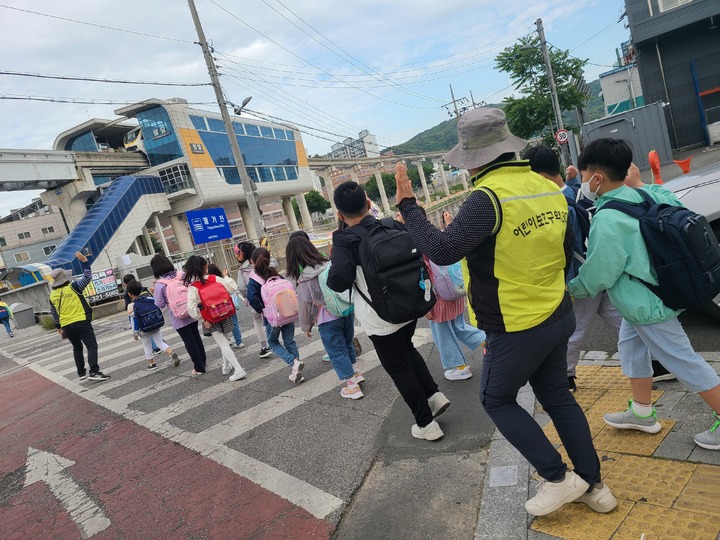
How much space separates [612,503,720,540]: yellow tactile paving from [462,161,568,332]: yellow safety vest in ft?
3.40

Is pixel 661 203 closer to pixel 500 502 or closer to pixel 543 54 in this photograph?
pixel 500 502

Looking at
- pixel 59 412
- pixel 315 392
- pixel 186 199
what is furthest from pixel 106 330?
pixel 186 199

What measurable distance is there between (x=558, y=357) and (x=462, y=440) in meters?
1.38

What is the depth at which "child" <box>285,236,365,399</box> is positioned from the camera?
15.3 feet

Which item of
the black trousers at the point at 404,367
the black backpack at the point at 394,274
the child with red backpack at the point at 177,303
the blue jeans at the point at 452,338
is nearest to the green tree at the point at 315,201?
the child with red backpack at the point at 177,303

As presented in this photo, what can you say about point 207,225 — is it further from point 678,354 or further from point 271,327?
point 678,354

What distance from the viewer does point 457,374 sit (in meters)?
4.59

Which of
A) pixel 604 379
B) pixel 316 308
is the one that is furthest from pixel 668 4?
pixel 316 308

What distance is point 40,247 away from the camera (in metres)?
60.8

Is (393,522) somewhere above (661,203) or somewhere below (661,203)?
below

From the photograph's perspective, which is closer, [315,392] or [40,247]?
[315,392]

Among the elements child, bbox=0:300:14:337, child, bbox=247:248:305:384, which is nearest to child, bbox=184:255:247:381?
child, bbox=247:248:305:384

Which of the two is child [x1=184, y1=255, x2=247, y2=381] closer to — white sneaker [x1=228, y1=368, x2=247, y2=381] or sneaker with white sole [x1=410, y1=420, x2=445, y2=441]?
white sneaker [x1=228, y1=368, x2=247, y2=381]

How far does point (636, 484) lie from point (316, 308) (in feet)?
10.1
